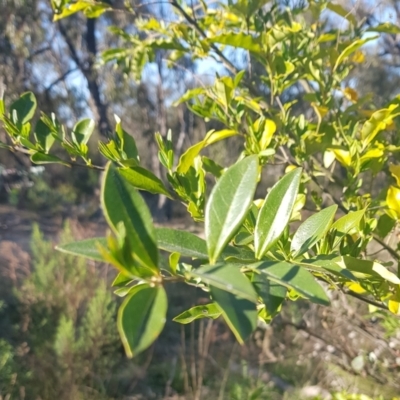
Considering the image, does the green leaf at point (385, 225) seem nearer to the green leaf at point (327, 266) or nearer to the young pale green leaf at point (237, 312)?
the green leaf at point (327, 266)

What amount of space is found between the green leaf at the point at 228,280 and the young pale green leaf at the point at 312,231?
0.14 meters

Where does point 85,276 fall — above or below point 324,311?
below

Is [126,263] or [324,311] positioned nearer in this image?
[126,263]

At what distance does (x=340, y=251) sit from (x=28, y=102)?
418 millimetres

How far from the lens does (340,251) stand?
0.50 meters

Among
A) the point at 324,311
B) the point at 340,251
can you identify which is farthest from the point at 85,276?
the point at 340,251

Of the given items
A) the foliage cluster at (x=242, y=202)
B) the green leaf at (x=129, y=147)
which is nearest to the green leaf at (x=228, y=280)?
the foliage cluster at (x=242, y=202)

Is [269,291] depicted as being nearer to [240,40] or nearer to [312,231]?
[312,231]

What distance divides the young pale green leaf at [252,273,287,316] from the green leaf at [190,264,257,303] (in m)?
Answer: 0.05

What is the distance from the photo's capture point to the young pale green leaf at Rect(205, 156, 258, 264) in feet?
1.00

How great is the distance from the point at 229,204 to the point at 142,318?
10cm

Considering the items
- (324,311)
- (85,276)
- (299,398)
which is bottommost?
(299,398)

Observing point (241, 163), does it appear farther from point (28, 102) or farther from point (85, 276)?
point (85, 276)

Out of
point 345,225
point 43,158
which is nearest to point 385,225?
point 345,225
